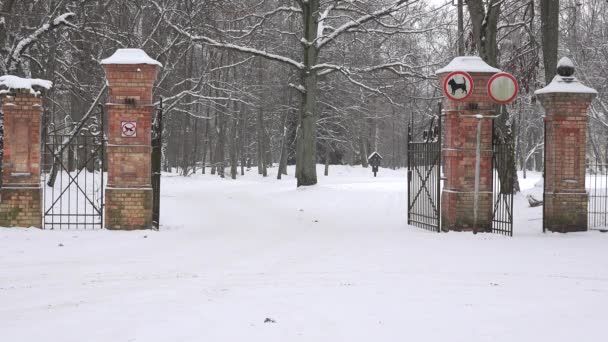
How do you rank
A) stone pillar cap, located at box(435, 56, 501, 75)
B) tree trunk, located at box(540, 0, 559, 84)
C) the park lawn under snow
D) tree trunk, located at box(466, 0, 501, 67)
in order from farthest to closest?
tree trunk, located at box(466, 0, 501, 67), tree trunk, located at box(540, 0, 559, 84), stone pillar cap, located at box(435, 56, 501, 75), the park lawn under snow

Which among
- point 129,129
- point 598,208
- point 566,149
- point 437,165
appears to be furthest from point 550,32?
point 129,129

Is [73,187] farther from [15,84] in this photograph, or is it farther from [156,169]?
[15,84]

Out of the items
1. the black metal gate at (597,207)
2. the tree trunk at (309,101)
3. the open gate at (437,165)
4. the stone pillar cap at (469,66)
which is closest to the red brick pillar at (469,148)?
the stone pillar cap at (469,66)

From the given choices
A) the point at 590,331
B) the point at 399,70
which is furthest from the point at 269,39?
the point at 590,331

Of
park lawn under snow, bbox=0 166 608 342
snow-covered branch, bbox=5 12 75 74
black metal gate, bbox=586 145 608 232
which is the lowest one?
park lawn under snow, bbox=0 166 608 342

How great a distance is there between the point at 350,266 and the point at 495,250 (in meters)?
2.87

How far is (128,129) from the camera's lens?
A: 12.0 meters

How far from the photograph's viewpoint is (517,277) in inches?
315

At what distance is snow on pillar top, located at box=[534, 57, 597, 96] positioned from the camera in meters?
12.2

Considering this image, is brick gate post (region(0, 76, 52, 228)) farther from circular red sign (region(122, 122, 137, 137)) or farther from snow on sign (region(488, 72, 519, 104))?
snow on sign (region(488, 72, 519, 104))

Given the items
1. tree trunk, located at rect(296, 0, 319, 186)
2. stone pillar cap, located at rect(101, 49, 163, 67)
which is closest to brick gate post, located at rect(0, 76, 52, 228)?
stone pillar cap, located at rect(101, 49, 163, 67)

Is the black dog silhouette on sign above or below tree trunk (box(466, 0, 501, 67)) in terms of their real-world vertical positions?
below

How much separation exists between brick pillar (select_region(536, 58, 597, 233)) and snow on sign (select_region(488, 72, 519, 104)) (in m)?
1.02

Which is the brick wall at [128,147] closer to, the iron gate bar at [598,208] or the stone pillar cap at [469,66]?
the stone pillar cap at [469,66]
